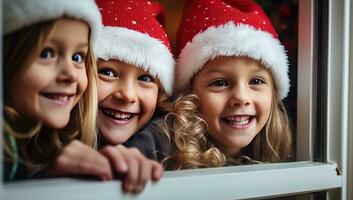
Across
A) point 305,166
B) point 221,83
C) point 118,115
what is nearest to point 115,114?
point 118,115

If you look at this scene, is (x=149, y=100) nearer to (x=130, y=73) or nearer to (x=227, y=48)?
(x=130, y=73)

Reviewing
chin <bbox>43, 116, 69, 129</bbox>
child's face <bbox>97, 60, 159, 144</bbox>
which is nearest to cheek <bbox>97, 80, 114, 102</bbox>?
child's face <bbox>97, 60, 159, 144</bbox>

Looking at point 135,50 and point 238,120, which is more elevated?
point 135,50

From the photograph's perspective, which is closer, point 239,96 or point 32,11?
point 32,11

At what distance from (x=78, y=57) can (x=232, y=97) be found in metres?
0.32

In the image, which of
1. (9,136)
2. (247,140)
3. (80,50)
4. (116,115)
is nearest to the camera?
(9,136)

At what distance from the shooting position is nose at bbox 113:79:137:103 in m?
0.86

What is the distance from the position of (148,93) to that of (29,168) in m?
0.29

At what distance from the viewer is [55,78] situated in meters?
0.72

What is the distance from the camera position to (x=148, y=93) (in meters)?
0.89

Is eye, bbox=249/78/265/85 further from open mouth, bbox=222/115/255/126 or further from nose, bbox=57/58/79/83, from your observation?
nose, bbox=57/58/79/83

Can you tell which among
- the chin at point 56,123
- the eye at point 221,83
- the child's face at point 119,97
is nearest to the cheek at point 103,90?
the child's face at point 119,97

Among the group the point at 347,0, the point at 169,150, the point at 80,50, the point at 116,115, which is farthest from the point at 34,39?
the point at 347,0

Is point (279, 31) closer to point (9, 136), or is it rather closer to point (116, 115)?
point (116, 115)
